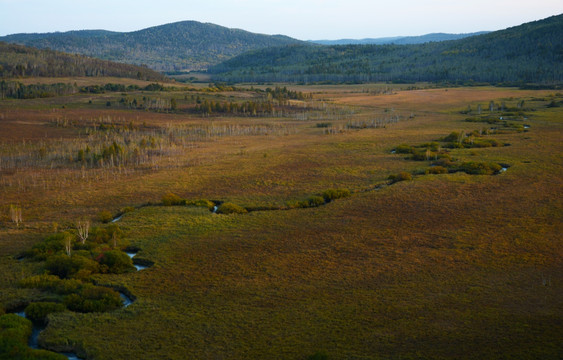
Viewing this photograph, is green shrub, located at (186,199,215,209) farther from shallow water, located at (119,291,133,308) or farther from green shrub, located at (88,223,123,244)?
shallow water, located at (119,291,133,308)

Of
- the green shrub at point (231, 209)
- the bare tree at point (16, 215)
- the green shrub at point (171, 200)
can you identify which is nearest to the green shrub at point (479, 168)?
the green shrub at point (231, 209)

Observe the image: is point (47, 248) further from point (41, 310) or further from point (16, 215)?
point (16, 215)

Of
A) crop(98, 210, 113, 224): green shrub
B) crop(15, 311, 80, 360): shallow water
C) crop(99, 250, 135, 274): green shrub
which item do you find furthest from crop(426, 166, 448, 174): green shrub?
crop(15, 311, 80, 360): shallow water

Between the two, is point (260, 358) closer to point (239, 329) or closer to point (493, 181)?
point (239, 329)

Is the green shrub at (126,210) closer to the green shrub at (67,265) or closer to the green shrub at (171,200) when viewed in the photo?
the green shrub at (171,200)

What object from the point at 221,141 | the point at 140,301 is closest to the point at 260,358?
the point at 140,301
